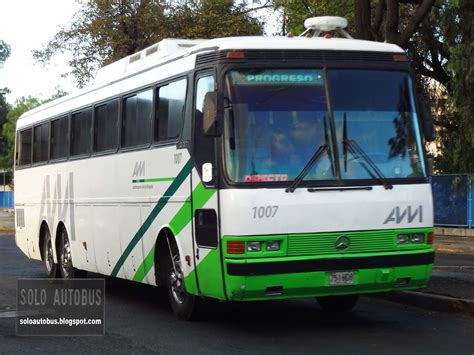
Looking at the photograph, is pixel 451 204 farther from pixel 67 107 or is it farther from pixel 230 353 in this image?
pixel 230 353

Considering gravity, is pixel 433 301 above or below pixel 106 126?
below

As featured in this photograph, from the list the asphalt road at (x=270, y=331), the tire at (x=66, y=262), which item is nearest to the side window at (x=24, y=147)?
the tire at (x=66, y=262)

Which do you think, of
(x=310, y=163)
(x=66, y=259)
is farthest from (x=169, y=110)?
(x=66, y=259)

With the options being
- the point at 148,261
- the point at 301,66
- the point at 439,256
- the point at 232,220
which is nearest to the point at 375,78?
the point at 301,66

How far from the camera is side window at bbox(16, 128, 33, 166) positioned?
15.8 m

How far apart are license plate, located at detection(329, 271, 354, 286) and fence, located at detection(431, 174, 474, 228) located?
18.3 meters

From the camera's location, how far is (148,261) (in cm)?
1013

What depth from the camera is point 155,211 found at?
388 inches

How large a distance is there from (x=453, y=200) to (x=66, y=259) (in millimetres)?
16535

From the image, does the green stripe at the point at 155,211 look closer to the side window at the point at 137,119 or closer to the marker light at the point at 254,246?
the side window at the point at 137,119

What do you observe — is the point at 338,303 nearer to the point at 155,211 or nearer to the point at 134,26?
the point at 155,211

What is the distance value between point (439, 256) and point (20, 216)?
31.7 feet

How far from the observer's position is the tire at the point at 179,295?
9289 mm

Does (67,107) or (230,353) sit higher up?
(67,107)
